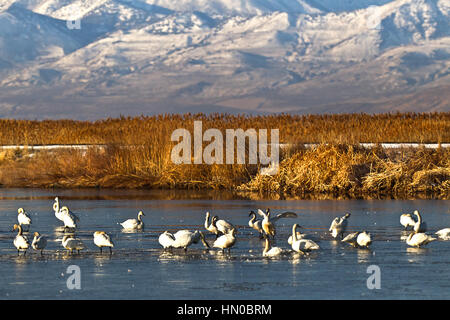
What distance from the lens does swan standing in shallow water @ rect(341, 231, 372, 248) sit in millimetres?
15250

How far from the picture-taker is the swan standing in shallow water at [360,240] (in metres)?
15.2

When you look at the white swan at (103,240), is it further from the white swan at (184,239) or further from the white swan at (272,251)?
the white swan at (272,251)

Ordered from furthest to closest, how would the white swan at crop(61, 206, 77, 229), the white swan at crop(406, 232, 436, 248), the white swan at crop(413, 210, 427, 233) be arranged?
the white swan at crop(61, 206, 77, 229)
the white swan at crop(413, 210, 427, 233)
the white swan at crop(406, 232, 436, 248)

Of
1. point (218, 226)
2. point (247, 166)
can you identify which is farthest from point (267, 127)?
point (218, 226)

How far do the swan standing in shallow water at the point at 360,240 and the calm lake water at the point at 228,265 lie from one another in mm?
131

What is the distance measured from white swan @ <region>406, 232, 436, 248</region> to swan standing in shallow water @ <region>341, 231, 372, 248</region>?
2.47 ft

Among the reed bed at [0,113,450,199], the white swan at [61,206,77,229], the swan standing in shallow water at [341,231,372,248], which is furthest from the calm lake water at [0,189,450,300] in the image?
the reed bed at [0,113,450,199]

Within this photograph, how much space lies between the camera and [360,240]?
50.4 feet

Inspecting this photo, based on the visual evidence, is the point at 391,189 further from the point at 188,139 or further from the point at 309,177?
the point at 188,139

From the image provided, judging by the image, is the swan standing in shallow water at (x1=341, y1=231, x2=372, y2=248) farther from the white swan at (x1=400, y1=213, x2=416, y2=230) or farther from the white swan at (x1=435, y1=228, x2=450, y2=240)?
the white swan at (x1=400, y1=213, x2=416, y2=230)

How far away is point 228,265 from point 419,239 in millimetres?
3551

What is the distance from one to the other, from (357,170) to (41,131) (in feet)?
63.9
